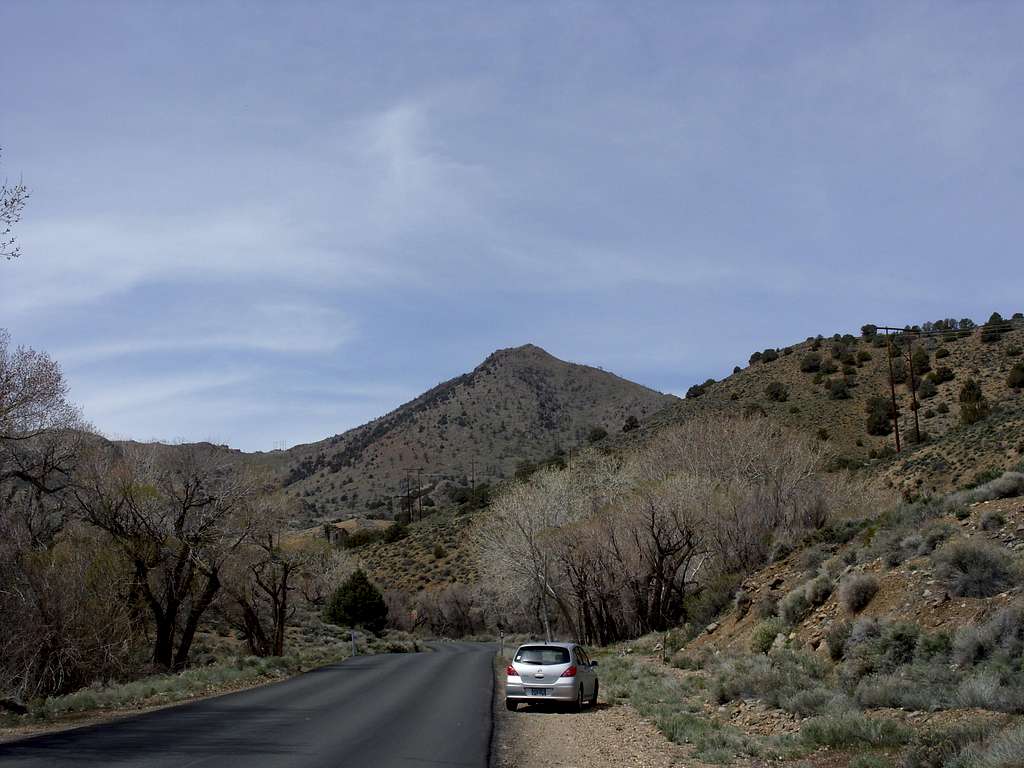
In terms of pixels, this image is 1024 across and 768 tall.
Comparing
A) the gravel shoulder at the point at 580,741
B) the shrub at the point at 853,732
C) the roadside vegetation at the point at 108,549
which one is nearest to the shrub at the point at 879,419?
the roadside vegetation at the point at 108,549

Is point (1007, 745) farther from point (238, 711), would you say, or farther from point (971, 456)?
point (971, 456)

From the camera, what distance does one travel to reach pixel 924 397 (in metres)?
69.5

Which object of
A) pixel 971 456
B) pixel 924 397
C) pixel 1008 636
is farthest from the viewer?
pixel 924 397

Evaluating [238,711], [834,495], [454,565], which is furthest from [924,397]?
[238,711]

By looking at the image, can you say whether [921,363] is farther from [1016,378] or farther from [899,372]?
[1016,378]

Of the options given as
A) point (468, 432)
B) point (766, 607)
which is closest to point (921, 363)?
point (766, 607)

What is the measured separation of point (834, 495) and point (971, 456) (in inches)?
363

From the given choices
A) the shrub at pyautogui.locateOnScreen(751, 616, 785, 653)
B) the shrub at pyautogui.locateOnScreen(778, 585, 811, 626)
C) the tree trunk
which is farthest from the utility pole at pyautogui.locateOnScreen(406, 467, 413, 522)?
the shrub at pyautogui.locateOnScreen(778, 585, 811, 626)

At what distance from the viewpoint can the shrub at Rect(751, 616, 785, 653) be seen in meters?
23.0

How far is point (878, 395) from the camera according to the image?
72062 millimetres

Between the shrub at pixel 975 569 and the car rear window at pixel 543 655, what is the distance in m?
8.05

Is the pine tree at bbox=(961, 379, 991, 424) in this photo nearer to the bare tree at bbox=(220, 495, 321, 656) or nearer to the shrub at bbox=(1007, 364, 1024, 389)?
the shrub at bbox=(1007, 364, 1024, 389)

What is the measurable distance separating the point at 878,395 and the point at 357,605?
4554cm

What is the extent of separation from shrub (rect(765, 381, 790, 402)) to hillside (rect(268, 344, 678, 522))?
147ft
